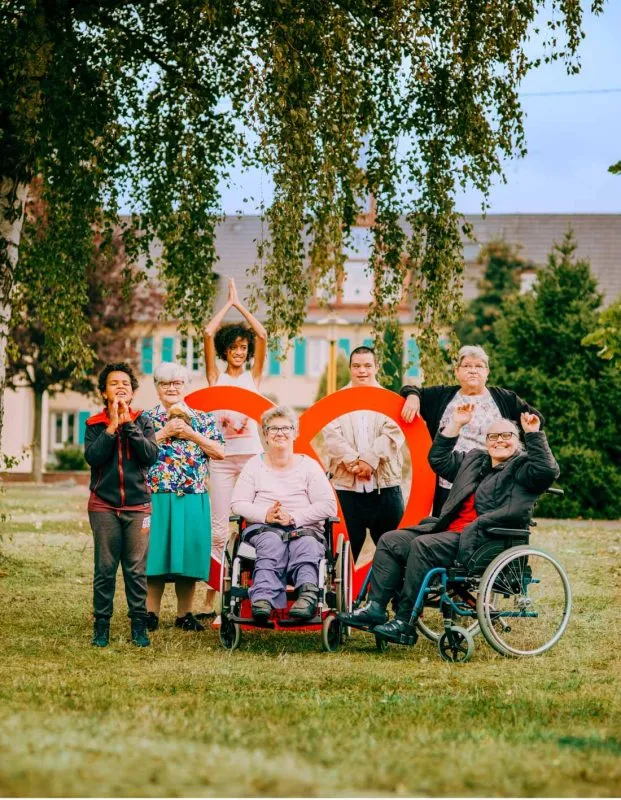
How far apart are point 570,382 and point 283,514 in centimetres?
1537

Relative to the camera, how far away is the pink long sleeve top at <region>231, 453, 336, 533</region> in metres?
8.34

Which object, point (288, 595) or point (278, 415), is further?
point (278, 415)

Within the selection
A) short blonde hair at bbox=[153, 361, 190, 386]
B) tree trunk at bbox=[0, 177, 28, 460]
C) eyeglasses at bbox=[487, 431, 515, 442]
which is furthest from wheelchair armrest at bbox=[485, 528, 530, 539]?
tree trunk at bbox=[0, 177, 28, 460]

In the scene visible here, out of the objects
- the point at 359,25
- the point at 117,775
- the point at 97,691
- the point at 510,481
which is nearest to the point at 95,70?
the point at 359,25

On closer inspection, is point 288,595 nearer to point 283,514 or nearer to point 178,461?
point 283,514

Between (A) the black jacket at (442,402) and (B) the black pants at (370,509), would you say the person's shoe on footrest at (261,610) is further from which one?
(A) the black jacket at (442,402)

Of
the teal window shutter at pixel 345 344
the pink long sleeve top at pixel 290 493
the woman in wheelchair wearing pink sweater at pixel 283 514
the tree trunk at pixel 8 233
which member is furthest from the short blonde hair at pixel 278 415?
the teal window shutter at pixel 345 344

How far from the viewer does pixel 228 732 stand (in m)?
5.23

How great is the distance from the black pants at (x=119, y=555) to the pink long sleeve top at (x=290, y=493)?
688mm

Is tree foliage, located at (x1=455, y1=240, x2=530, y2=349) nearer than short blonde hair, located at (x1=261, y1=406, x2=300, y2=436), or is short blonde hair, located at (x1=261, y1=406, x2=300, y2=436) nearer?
short blonde hair, located at (x1=261, y1=406, x2=300, y2=436)

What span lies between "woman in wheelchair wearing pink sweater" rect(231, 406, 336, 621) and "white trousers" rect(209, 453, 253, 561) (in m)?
0.80

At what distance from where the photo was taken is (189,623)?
9.04 m

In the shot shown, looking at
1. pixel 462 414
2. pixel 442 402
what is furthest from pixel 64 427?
pixel 462 414

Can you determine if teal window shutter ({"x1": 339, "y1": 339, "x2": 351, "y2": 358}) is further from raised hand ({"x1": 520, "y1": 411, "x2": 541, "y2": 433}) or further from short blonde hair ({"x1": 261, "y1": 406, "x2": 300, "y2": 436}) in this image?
raised hand ({"x1": 520, "y1": 411, "x2": 541, "y2": 433})
